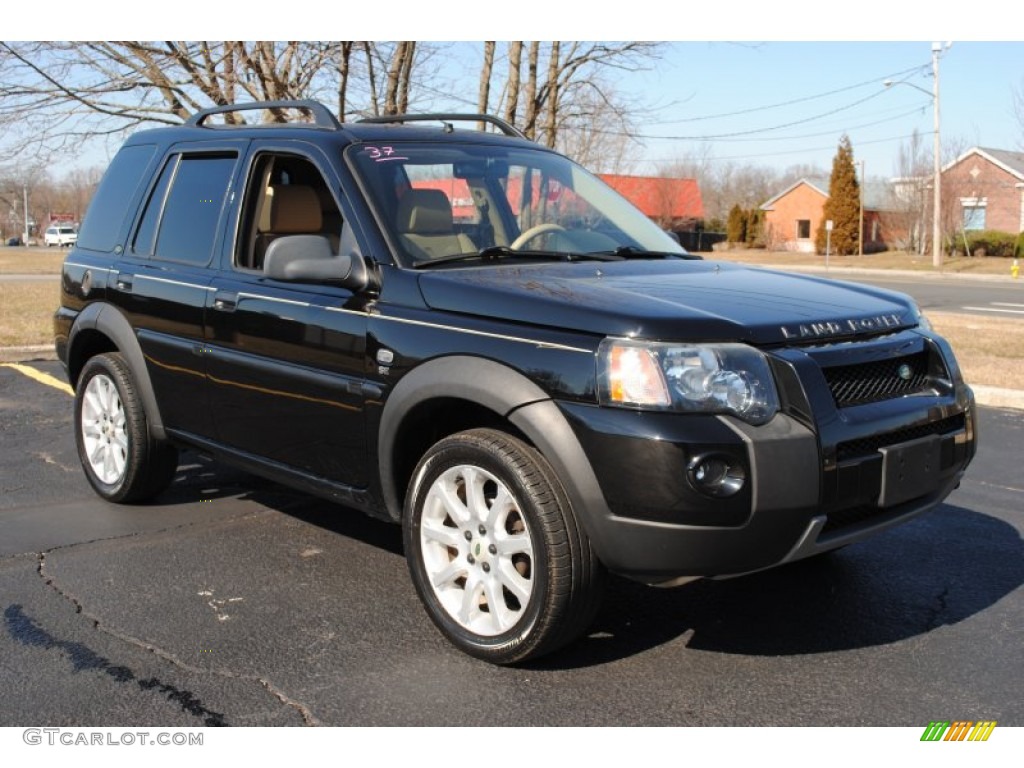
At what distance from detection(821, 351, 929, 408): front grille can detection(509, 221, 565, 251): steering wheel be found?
1508mm

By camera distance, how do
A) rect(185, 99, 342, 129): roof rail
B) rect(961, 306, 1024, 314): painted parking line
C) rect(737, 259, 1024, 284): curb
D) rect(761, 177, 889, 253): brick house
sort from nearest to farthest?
rect(185, 99, 342, 129): roof rail, rect(961, 306, 1024, 314): painted parking line, rect(737, 259, 1024, 284): curb, rect(761, 177, 889, 253): brick house

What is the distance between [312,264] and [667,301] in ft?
4.63

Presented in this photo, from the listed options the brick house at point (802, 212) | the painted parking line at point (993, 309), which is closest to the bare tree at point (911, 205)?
the brick house at point (802, 212)

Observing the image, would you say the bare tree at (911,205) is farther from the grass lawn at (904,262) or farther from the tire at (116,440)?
the tire at (116,440)

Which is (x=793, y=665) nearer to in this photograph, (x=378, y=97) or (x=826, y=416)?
(x=826, y=416)

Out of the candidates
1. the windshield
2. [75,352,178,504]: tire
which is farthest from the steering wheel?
[75,352,178,504]: tire

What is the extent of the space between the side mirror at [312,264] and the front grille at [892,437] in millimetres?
1893

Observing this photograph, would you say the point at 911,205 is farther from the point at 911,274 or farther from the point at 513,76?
the point at 513,76

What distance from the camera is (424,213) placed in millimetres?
4355

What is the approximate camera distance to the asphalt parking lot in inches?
131

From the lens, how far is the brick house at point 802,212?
63719 millimetres

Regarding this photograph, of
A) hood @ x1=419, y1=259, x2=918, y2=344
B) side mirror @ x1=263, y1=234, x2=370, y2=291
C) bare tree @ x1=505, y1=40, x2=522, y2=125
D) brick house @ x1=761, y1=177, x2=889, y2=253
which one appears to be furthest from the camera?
brick house @ x1=761, y1=177, x2=889, y2=253

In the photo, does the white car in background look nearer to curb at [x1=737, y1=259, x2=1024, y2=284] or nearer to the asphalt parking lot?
curb at [x1=737, y1=259, x2=1024, y2=284]
